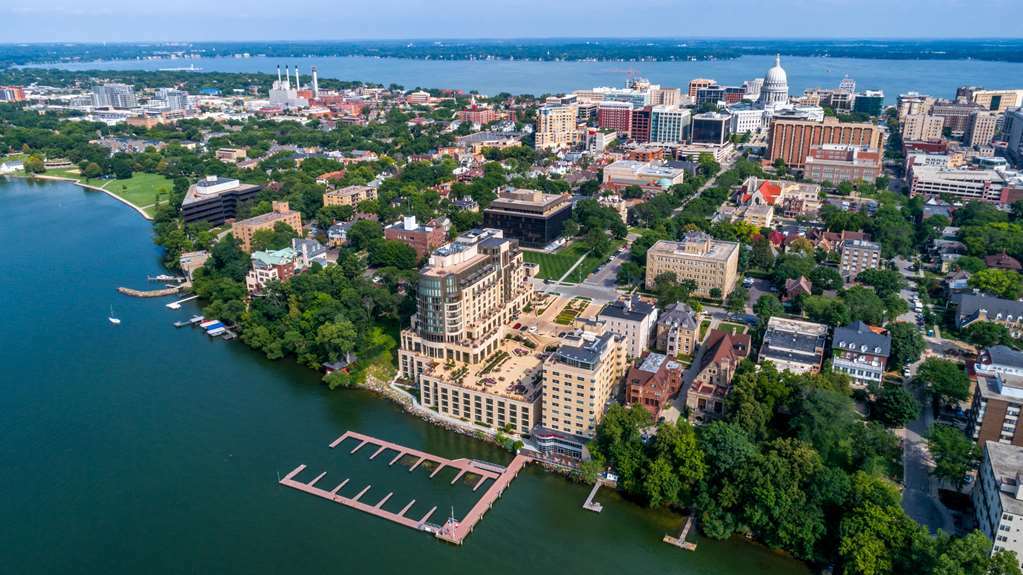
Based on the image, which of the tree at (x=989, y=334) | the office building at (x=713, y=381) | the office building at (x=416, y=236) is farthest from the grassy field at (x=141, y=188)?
the tree at (x=989, y=334)

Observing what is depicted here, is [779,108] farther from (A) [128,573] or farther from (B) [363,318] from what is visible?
(A) [128,573]

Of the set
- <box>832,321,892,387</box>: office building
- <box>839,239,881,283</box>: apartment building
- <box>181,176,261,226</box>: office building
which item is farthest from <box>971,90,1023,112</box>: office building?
<box>181,176,261,226</box>: office building

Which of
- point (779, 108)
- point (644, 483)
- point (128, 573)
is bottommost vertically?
point (128, 573)

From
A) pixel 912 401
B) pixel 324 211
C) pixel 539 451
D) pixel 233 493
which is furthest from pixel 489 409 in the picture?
pixel 324 211

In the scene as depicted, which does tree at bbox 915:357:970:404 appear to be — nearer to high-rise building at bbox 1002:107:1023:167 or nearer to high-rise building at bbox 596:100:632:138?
high-rise building at bbox 1002:107:1023:167

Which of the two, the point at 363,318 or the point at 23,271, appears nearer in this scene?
the point at 363,318
